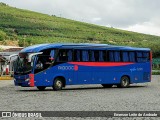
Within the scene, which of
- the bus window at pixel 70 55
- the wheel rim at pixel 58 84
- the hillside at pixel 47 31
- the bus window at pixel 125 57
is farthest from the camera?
the hillside at pixel 47 31

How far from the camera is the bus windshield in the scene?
27156 mm

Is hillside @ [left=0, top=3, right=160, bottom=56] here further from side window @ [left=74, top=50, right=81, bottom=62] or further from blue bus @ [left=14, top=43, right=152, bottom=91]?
side window @ [left=74, top=50, right=81, bottom=62]

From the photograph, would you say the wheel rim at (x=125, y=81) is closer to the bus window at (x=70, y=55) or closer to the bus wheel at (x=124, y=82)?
the bus wheel at (x=124, y=82)

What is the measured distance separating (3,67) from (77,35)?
92545 mm

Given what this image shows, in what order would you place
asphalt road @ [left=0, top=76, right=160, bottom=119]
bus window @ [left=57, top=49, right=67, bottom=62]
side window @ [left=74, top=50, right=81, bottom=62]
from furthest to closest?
side window @ [left=74, top=50, right=81, bottom=62] → bus window @ [left=57, top=49, right=67, bottom=62] → asphalt road @ [left=0, top=76, right=160, bottom=119]

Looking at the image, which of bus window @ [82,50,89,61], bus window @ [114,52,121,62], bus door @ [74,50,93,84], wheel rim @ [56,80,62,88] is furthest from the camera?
bus window @ [114,52,121,62]

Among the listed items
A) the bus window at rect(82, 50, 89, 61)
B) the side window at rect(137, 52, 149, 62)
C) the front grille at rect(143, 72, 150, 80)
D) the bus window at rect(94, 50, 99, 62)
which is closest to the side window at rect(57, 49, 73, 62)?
the bus window at rect(82, 50, 89, 61)

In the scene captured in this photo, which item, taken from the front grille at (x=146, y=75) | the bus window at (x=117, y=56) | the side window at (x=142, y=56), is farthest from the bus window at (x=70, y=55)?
the front grille at (x=146, y=75)

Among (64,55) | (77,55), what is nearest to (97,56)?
(77,55)

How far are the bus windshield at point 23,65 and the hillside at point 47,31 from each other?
83436 mm

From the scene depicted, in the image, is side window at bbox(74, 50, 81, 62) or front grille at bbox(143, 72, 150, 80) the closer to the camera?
side window at bbox(74, 50, 81, 62)

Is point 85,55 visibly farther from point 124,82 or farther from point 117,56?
point 124,82

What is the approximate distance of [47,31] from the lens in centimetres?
14900

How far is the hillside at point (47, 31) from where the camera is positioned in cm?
13175
